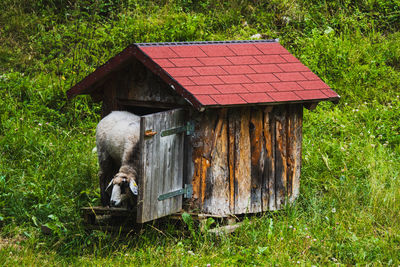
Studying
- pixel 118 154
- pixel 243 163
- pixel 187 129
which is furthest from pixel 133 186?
pixel 243 163

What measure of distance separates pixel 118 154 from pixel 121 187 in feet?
1.39

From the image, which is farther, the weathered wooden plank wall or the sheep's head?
the weathered wooden plank wall

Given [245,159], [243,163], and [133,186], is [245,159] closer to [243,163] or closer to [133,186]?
[243,163]

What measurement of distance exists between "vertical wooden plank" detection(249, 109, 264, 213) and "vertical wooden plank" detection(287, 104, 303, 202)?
422mm

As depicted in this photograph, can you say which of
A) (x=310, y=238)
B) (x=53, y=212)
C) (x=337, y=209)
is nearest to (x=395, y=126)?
(x=337, y=209)

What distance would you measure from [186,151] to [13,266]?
2.04m

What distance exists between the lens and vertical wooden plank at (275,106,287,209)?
21.6 ft

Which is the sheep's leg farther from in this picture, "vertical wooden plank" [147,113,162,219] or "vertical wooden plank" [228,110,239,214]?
"vertical wooden plank" [228,110,239,214]

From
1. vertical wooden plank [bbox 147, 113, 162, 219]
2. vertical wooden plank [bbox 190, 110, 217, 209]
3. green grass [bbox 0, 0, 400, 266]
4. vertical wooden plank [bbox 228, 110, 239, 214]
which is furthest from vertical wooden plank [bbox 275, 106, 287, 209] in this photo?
vertical wooden plank [bbox 147, 113, 162, 219]

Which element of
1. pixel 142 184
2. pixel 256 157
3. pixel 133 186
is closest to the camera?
pixel 142 184

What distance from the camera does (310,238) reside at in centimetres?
584

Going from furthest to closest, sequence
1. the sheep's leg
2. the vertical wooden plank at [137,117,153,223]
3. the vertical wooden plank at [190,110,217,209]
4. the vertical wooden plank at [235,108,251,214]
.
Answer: the vertical wooden plank at [235,108,251,214] → the sheep's leg → the vertical wooden plank at [190,110,217,209] → the vertical wooden plank at [137,117,153,223]

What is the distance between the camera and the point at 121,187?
570 cm

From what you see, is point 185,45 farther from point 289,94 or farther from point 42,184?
point 42,184
